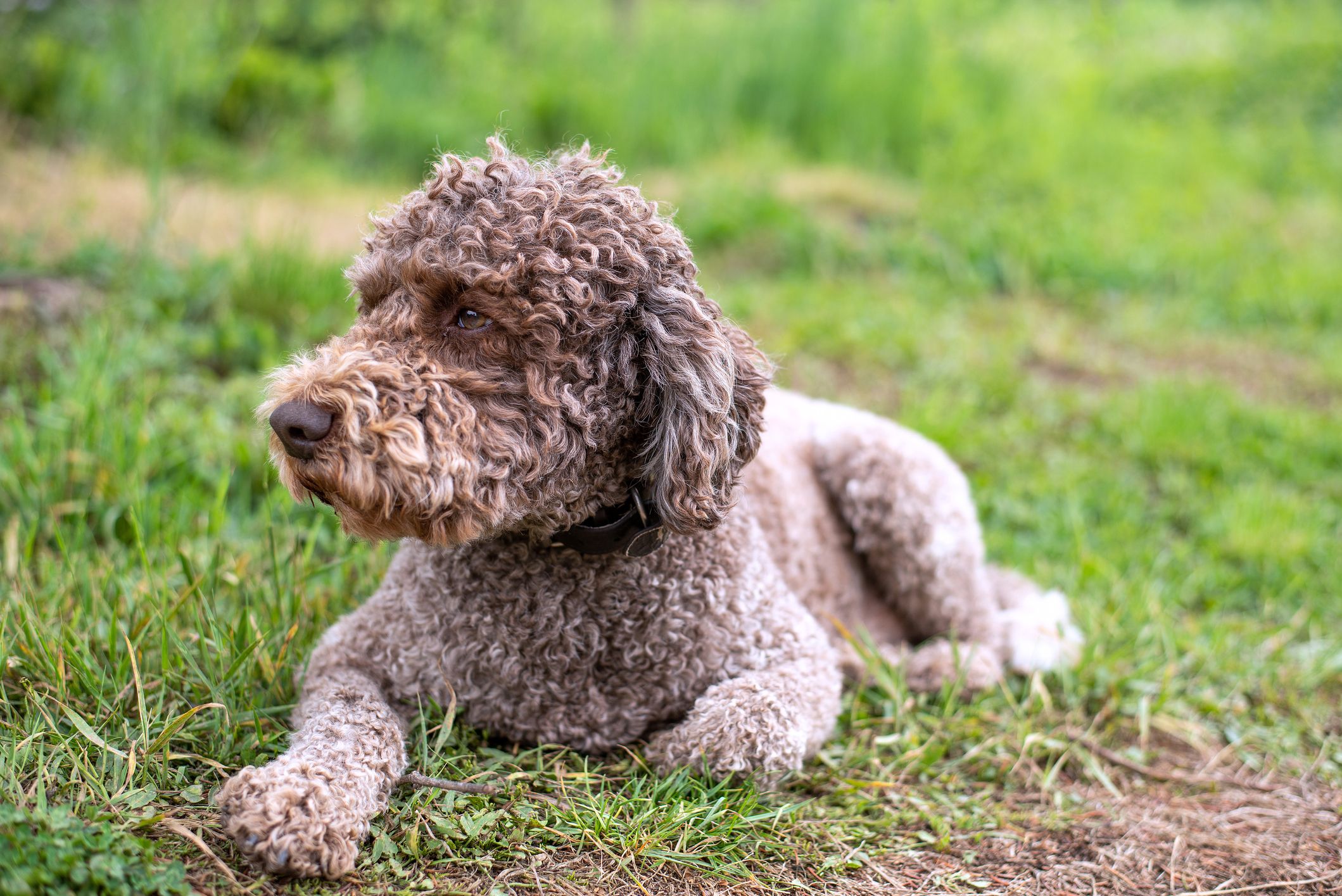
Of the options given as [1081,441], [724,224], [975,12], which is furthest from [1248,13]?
[1081,441]

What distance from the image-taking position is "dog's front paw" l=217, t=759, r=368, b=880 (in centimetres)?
204

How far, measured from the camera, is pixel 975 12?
9.02 m

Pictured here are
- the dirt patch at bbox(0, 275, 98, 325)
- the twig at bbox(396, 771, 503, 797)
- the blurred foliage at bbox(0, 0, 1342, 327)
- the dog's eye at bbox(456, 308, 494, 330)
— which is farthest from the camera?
the blurred foliage at bbox(0, 0, 1342, 327)

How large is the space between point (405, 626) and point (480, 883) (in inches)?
27.3

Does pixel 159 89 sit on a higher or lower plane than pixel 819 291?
higher

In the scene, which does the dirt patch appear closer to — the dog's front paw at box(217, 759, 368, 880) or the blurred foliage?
the blurred foliage

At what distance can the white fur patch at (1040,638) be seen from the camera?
11.3 feet

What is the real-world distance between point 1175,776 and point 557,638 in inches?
72.5

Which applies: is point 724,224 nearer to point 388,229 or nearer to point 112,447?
point 112,447

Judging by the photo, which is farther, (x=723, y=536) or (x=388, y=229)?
→ (x=723, y=536)

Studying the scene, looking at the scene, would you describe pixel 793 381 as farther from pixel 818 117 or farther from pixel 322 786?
pixel 818 117

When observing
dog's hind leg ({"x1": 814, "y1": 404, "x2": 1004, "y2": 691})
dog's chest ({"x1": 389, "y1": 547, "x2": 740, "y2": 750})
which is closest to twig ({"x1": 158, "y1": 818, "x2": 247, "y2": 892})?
dog's chest ({"x1": 389, "y1": 547, "x2": 740, "y2": 750})

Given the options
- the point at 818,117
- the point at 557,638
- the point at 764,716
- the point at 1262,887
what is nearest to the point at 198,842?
the point at 557,638

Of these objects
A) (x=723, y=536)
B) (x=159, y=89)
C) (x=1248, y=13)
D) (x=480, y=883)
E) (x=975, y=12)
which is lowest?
(x=480, y=883)
